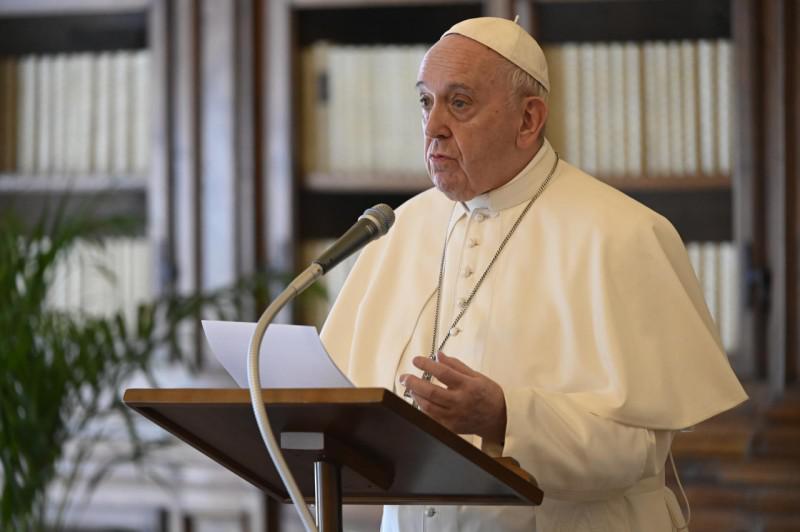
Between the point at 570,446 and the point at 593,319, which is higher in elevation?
the point at 593,319

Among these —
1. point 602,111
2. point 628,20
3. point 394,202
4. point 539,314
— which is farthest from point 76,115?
point 539,314

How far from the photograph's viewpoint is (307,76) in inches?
159

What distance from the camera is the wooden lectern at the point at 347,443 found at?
162 cm

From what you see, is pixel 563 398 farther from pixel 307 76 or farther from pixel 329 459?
pixel 307 76

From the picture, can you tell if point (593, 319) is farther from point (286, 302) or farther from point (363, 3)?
point (363, 3)

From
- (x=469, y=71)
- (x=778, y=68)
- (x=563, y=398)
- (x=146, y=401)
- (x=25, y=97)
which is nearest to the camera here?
(x=146, y=401)

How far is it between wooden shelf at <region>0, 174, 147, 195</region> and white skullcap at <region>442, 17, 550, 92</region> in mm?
2050

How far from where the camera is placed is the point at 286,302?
1667 millimetres

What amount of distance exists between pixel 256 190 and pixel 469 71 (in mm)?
1822

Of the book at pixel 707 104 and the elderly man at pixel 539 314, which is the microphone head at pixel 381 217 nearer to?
the elderly man at pixel 539 314

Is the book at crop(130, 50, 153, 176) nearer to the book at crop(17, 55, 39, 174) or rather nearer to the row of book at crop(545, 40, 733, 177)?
the book at crop(17, 55, 39, 174)

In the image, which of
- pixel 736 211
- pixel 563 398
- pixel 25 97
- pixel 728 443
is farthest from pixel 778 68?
pixel 25 97

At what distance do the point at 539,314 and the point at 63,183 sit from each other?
93.0 inches

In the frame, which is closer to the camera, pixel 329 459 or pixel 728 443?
pixel 329 459
